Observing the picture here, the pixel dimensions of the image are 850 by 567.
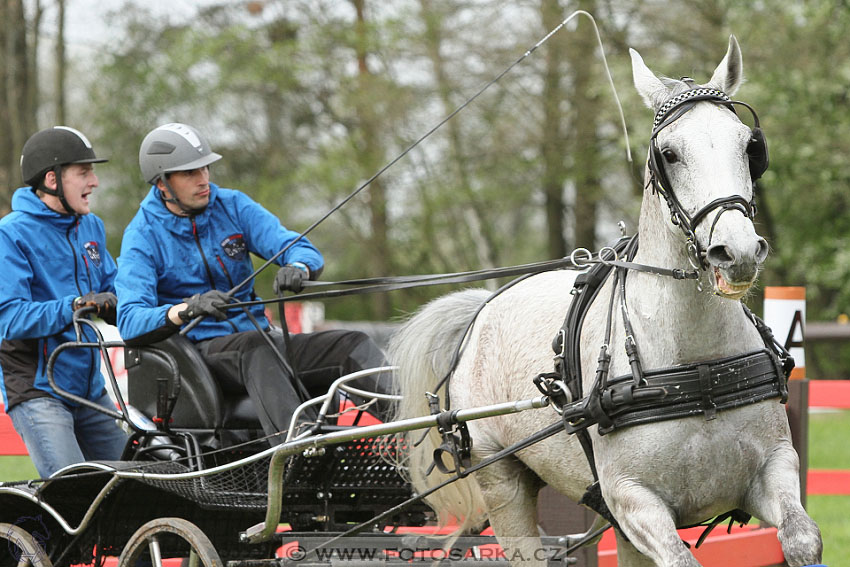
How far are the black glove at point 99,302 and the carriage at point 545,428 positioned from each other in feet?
0.81

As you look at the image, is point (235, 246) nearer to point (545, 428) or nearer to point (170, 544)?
point (170, 544)

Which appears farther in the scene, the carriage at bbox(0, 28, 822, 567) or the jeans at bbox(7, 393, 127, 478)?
the jeans at bbox(7, 393, 127, 478)

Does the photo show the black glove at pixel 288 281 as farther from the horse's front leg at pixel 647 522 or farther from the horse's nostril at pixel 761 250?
the horse's nostril at pixel 761 250

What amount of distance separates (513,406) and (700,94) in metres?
1.10

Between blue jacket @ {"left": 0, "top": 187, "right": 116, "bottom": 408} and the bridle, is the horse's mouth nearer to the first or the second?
the bridle

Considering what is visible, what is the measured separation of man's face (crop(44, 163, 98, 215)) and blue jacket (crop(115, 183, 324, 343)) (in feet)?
0.98

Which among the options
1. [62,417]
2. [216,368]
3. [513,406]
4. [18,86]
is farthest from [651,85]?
[18,86]

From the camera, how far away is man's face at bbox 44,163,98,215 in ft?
15.9

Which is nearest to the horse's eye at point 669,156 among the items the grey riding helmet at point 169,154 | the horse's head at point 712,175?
the horse's head at point 712,175

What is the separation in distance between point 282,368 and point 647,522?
1.89 meters

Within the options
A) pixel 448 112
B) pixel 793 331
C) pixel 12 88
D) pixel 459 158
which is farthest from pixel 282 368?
pixel 459 158

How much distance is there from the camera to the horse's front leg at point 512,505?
3.99 meters

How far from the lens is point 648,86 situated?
3.28 meters

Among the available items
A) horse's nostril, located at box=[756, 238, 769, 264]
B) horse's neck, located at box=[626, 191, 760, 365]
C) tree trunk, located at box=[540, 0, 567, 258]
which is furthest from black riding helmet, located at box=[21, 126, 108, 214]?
tree trunk, located at box=[540, 0, 567, 258]
